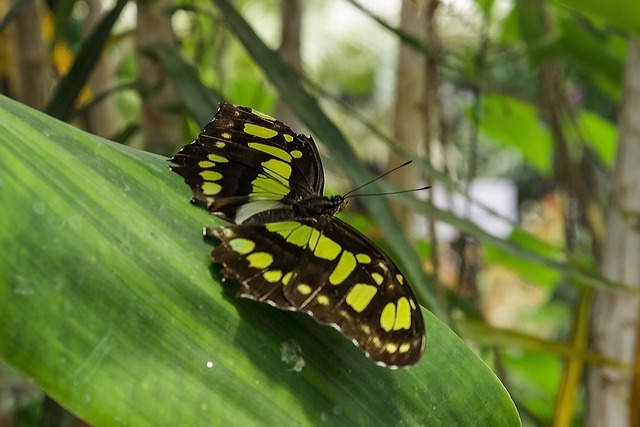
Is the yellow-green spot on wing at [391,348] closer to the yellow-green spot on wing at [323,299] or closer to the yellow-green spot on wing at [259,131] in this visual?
the yellow-green spot on wing at [323,299]

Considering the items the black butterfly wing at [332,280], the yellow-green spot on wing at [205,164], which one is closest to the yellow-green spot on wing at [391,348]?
the black butterfly wing at [332,280]

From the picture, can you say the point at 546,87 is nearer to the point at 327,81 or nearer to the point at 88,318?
the point at 88,318

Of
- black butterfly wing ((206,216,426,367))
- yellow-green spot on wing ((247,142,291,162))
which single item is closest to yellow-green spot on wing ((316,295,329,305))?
black butterfly wing ((206,216,426,367))

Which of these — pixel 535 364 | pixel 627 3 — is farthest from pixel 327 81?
pixel 627 3

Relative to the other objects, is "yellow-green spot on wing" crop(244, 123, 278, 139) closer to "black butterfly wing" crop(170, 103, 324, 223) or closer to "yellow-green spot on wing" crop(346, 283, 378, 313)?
"black butterfly wing" crop(170, 103, 324, 223)

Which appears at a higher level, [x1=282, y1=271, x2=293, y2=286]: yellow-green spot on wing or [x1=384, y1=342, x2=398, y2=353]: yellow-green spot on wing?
[x1=384, y1=342, x2=398, y2=353]: yellow-green spot on wing

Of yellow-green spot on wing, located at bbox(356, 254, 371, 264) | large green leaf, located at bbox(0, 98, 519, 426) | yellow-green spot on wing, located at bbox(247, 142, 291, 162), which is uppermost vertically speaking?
yellow-green spot on wing, located at bbox(247, 142, 291, 162)
